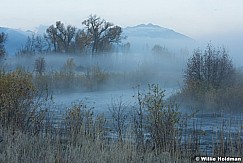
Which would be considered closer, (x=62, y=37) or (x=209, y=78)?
(x=209, y=78)

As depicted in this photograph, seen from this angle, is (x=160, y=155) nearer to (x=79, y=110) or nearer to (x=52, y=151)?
(x=52, y=151)

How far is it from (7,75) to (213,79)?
64.9 ft

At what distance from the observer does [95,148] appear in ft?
27.6

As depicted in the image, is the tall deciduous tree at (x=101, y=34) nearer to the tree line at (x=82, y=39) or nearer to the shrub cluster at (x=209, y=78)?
the tree line at (x=82, y=39)

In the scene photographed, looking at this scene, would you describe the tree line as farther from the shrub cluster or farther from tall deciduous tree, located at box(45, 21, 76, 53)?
the shrub cluster

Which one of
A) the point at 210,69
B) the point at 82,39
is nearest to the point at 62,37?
the point at 82,39

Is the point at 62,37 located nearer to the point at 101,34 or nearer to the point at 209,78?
the point at 101,34

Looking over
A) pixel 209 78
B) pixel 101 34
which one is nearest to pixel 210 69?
pixel 209 78

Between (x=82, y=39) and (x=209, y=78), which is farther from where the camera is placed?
(x=82, y=39)

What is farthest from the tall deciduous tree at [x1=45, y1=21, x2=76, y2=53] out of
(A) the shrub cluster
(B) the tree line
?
(A) the shrub cluster

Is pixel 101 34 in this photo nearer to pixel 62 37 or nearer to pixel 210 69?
pixel 62 37

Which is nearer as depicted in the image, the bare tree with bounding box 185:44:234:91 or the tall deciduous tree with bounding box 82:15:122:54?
the bare tree with bounding box 185:44:234:91

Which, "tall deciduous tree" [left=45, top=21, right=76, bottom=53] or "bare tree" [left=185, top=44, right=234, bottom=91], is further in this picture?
"tall deciduous tree" [left=45, top=21, right=76, bottom=53]

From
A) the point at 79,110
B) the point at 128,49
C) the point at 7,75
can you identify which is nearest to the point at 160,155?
the point at 79,110
